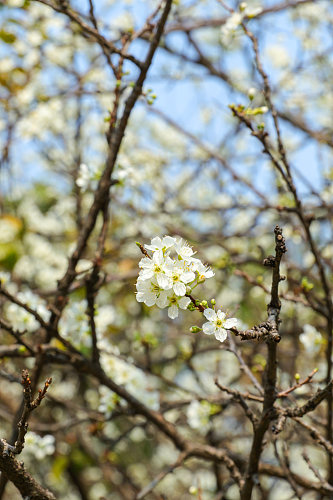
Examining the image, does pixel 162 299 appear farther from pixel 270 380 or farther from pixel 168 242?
pixel 270 380

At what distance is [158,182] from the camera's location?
573cm

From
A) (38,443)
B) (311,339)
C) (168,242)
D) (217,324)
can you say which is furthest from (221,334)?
(38,443)

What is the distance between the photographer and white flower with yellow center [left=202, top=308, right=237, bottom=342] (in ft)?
4.34

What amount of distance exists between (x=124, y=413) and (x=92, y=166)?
3.93ft

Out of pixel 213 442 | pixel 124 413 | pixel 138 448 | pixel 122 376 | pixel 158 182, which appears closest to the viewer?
pixel 124 413

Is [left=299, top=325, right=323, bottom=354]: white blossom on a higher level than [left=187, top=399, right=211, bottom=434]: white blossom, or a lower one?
higher

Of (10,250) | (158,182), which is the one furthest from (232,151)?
(10,250)

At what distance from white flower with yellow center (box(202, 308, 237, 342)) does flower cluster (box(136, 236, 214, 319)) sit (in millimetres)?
69

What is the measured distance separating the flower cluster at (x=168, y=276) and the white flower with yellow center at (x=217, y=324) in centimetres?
7

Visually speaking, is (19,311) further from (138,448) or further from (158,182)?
(138,448)

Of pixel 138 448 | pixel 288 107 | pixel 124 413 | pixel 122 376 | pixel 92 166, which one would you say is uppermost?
pixel 288 107

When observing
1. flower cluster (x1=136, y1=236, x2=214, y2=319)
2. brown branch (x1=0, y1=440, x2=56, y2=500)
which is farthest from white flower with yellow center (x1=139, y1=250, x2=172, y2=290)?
brown branch (x1=0, y1=440, x2=56, y2=500)

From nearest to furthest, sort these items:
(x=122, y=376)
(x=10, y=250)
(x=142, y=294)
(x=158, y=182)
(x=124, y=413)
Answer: (x=142, y=294)
(x=124, y=413)
(x=122, y=376)
(x=10, y=250)
(x=158, y=182)

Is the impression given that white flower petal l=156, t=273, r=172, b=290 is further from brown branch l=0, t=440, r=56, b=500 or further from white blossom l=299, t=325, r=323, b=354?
white blossom l=299, t=325, r=323, b=354
